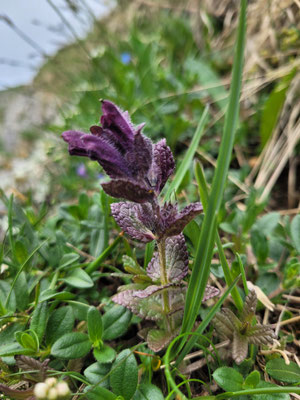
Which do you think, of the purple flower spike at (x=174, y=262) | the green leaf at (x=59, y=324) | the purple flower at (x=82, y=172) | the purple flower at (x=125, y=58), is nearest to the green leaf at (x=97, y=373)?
the green leaf at (x=59, y=324)

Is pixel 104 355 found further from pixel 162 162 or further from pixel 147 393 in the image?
pixel 162 162

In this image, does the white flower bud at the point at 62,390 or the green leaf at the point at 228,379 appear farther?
the green leaf at the point at 228,379

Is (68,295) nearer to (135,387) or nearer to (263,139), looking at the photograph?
(135,387)

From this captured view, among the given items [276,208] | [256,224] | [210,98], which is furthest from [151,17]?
[256,224]

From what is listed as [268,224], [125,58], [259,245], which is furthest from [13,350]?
[125,58]

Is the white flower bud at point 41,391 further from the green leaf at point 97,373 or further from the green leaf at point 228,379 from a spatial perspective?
the green leaf at point 228,379

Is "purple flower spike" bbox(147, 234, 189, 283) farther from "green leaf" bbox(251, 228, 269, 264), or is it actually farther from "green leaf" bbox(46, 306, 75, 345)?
"green leaf" bbox(251, 228, 269, 264)

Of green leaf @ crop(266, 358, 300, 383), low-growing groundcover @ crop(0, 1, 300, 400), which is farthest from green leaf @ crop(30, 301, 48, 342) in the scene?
green leaf @ crop(266, 358, 300, 383)
